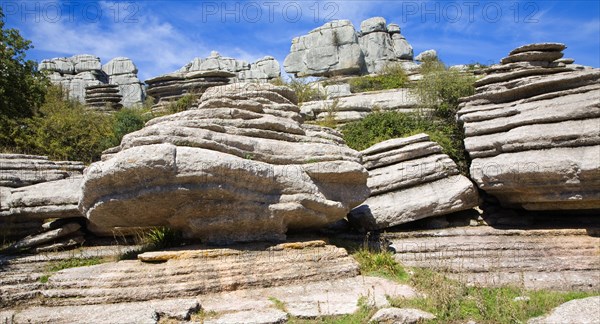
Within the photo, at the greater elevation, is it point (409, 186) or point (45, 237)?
point (409, 186)

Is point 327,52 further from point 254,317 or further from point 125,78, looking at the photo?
point 254,317

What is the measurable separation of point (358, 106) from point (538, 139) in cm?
964

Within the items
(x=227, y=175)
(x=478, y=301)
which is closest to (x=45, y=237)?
(x=227, y=175)

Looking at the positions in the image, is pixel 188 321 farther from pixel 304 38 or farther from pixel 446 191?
pixel 304 38

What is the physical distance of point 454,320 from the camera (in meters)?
5.85

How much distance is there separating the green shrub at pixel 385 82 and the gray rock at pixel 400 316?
22.9 m

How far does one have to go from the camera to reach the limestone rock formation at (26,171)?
34.9 ft

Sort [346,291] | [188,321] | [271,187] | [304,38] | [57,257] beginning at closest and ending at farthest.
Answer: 1. [188,321]
2. [346,291]
3. [271,187]
4. [57,257]
5. [304,38]

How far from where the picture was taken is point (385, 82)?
2894 cm

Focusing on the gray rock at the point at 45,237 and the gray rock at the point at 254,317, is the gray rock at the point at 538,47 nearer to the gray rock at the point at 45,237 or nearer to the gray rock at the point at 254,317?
the gray rock at the point at 254,317

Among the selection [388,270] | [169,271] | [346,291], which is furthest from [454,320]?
[169,271]

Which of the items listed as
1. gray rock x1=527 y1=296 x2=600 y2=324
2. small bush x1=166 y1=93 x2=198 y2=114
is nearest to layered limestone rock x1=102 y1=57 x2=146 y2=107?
small bush x1=166 y1=93 x2=198 y2=114

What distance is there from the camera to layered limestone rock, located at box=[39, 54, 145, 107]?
46569 millimetres

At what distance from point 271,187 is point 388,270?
2.84m
